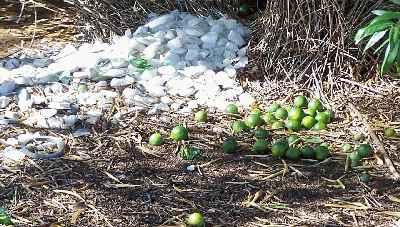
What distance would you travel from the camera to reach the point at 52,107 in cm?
398

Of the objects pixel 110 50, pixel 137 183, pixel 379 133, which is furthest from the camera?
pixel 110 50

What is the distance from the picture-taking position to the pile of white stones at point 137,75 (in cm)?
403

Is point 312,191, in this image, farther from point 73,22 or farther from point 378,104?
point 73,22

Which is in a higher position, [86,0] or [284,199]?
[86,0]

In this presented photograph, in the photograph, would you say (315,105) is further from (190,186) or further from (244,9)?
(244,9)

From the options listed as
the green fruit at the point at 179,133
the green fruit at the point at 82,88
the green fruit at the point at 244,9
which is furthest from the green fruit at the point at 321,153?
the green fruit at the point at 244,9

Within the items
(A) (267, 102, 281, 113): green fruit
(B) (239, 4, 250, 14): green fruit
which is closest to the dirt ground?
(A) (267, 102, 281, 113): green fruit

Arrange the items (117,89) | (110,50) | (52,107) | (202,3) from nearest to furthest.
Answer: (52,107) < (117,89) < (110,50) < (202,3)

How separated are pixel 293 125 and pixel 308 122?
0.08m

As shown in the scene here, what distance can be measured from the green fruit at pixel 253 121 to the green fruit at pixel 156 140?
1.52 feet

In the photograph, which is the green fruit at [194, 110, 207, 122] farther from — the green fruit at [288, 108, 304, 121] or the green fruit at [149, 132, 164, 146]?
the green fruit at [288, 108, 304, 121]

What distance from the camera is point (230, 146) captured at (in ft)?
11.6

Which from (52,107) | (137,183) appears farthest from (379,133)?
(52,107)

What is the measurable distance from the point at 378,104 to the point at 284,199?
1170mm
